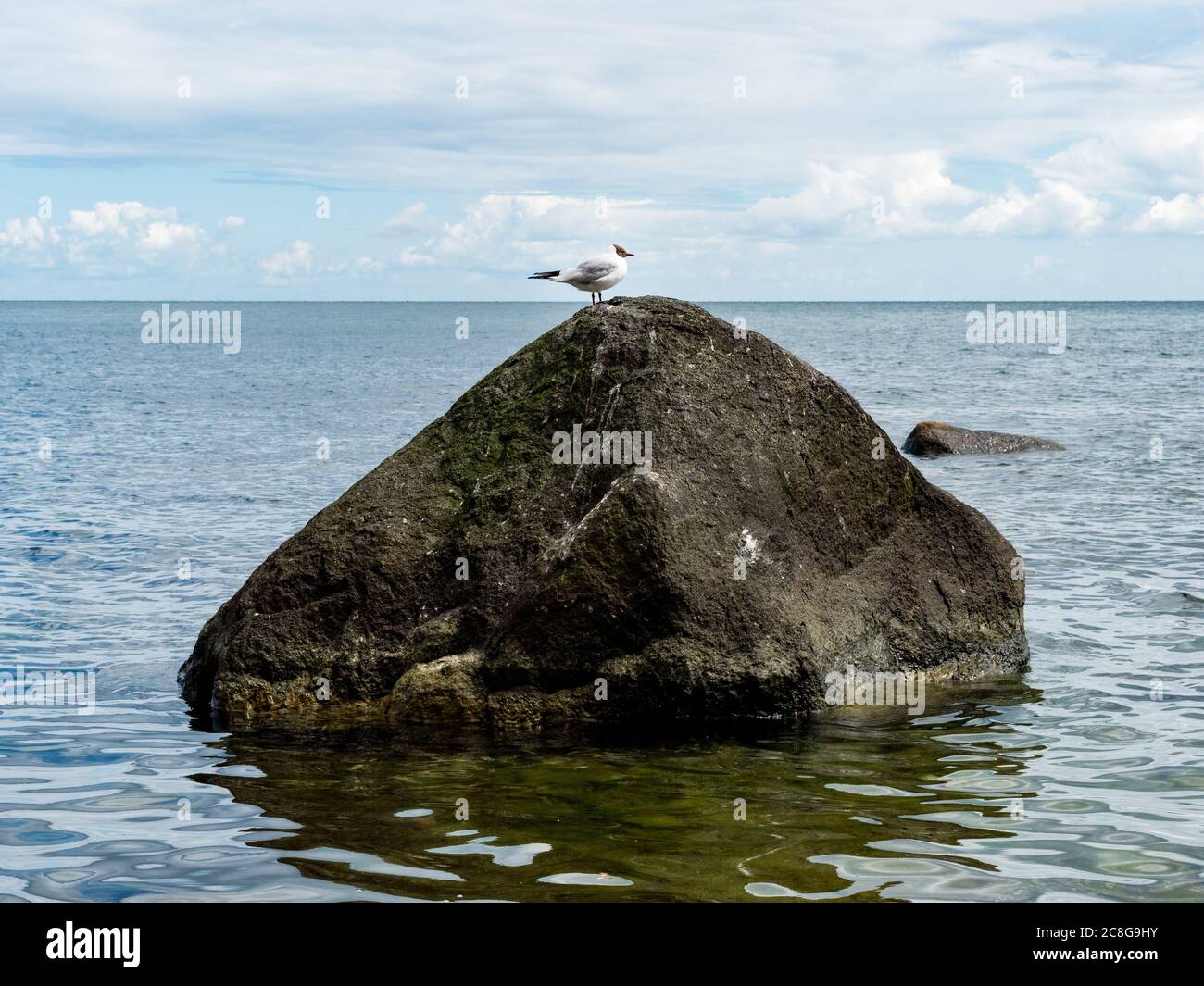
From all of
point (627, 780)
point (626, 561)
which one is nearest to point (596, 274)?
point (626, 561)

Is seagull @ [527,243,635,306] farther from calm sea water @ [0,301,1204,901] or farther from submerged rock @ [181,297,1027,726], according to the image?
calm sea water @ [0,301,1204,901]

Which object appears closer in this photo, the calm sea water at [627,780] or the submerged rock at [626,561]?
the calm sea water at [627,780]

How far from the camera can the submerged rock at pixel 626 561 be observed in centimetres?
795

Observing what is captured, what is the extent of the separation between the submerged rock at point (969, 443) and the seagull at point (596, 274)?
49.3 ft

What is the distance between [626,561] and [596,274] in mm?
3525

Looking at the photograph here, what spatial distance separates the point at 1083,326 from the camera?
4589 inches

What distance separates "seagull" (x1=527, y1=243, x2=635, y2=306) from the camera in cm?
1046

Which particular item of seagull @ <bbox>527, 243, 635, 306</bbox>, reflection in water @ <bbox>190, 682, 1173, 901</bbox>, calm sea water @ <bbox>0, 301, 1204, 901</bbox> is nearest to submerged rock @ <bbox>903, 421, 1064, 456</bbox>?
calm sea water @ <bbox>0, 301, 1204, 901</bbox>

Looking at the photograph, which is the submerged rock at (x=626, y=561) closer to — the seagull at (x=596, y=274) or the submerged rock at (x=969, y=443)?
the seagull at (x=596, y=274)

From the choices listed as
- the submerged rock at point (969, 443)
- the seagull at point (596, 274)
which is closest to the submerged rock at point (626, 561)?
the seagull at point (596, 274)
